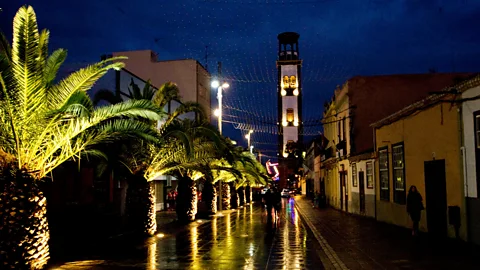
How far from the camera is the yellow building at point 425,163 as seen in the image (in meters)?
15.2

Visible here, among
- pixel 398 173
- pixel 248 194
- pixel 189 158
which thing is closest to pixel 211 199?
pixel 189 158

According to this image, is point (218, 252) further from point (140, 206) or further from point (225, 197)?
point (225, 197)

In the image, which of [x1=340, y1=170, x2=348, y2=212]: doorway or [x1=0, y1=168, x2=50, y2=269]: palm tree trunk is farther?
[x1=340, y1=170, x2=348, y2=212]: doorway

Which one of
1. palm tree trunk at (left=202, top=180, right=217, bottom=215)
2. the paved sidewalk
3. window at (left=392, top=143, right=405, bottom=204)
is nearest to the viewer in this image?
the paved sidewalk

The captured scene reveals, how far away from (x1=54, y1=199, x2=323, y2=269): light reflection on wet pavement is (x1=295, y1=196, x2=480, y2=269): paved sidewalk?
634 mm

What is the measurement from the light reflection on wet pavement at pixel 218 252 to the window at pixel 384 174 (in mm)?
5022

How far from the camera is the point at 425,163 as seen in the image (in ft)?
57.7

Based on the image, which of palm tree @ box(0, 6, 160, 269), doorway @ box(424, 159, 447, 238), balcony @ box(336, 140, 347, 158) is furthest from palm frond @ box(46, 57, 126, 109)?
balcony @ box(336, 140, 347, 158)

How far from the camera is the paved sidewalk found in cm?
1142

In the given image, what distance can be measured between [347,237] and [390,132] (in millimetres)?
6254

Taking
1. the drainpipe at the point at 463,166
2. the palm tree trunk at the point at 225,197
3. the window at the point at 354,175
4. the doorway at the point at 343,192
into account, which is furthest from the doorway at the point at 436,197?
the palm tree trunk at the point at 225,197

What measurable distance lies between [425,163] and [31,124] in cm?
1268

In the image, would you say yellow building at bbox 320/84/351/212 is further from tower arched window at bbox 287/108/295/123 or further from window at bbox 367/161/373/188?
tower arched window at bbox 287/108/295/123

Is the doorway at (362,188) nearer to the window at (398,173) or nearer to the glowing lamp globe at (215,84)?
the window at (398,173)
